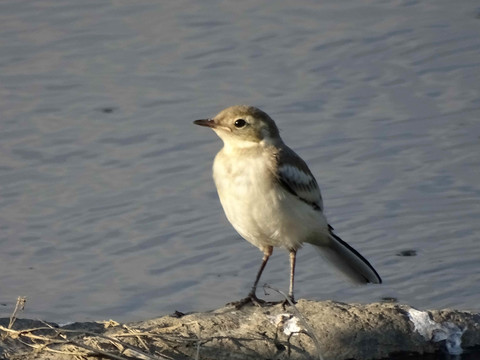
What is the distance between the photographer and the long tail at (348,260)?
30.3 ft

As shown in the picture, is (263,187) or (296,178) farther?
(296,178)

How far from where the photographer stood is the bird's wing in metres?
8.66

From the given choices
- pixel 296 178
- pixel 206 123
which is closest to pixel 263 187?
pixel 296 178

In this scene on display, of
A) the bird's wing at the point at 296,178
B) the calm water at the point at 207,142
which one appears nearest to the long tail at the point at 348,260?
the bird's wing at the point at 296,178

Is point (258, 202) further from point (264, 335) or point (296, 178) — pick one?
point (264, 335)

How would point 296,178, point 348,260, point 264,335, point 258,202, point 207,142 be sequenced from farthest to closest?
point 207,142
point 348,260
point 296,178
point 258,202
point 264,335

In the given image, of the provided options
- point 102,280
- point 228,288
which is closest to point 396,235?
point 228,288

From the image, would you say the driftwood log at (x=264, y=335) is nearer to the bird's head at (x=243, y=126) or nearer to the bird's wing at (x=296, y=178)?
the bird's wing at (x=296, y=178)

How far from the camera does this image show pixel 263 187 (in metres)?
8.56

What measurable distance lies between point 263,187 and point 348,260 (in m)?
1.13

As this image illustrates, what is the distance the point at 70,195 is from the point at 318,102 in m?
2.96

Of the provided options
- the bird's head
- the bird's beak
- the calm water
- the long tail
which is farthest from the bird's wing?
the calm water

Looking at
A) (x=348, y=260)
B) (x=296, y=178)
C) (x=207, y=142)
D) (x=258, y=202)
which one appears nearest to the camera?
(x=258, y=202)

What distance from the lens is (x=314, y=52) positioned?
14.3 m
